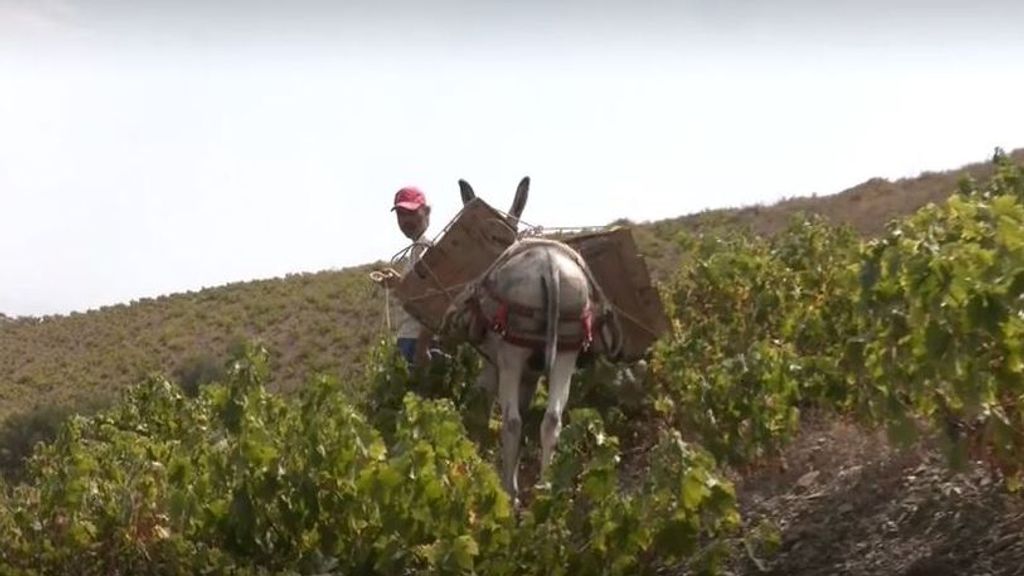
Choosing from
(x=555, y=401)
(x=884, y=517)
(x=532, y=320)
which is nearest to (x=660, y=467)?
(x=884, y=517)

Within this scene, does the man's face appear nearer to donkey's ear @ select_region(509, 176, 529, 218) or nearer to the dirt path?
donkey's ear @ select_region(509, 176, 529, 218)

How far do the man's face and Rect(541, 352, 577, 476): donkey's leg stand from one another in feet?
5.87

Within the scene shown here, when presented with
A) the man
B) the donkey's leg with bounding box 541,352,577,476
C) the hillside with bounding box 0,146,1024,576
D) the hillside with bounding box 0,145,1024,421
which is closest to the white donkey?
the donkey's leg with bounding box 541,352,577,476

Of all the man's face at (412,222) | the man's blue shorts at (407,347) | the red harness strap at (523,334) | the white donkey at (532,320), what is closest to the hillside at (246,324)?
the man's blue shorts at (407,347)

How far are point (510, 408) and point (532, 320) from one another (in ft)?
1.68

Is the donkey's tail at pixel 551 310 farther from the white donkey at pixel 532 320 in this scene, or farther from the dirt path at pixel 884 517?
the dirt path at pixel 884 517

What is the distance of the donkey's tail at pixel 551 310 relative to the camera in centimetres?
741

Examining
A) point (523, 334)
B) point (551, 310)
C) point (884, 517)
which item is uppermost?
point (551, 310)

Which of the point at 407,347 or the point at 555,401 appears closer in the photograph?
the point at 555,401

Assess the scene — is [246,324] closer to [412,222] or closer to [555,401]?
[412,222]

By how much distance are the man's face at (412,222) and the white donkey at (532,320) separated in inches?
45.1

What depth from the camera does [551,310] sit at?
7418mm

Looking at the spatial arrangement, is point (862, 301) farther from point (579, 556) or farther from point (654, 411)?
point (654, 411)

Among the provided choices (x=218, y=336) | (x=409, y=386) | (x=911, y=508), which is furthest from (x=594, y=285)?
(x=218, y=336)
